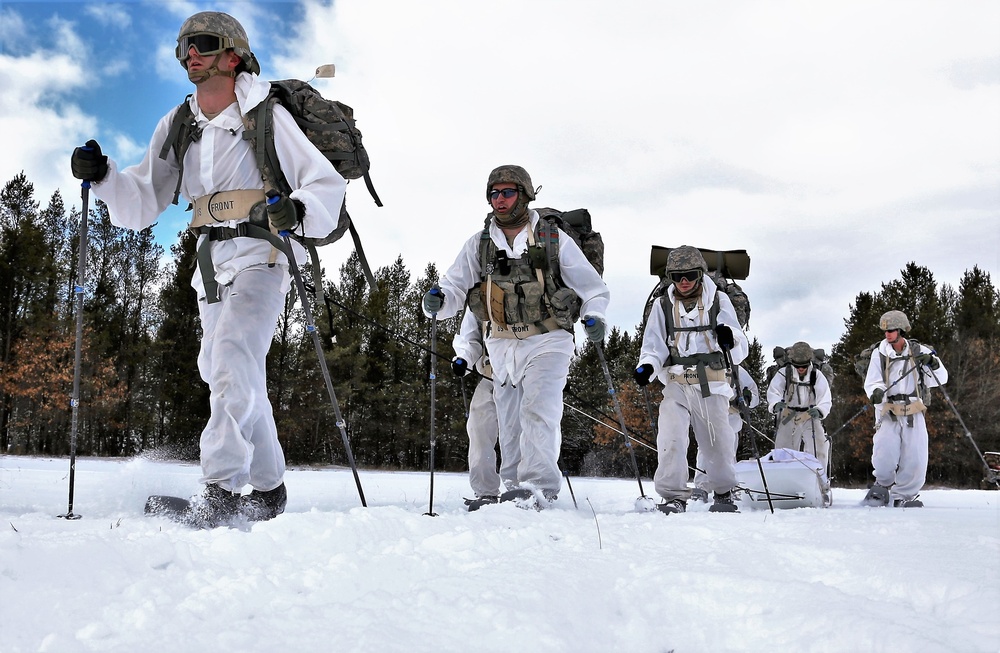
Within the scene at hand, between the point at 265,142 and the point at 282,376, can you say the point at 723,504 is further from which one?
the point at 282,376

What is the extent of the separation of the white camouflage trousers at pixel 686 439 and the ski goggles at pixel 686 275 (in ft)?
3.39

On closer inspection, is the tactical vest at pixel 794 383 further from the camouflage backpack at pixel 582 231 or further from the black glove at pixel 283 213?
the black glove at pixel 283 213

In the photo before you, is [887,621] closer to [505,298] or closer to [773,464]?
[505,298]

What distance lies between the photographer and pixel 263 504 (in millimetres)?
4387

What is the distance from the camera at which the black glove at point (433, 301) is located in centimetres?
617

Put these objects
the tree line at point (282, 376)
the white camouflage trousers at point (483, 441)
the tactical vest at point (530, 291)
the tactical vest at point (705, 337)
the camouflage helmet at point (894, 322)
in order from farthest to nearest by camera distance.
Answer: the tree line at point (282, 376), the camouflage helmet at point (894, 322), the tactical vest at point (705, 337), the white camouflage trousers at point (483, 441), the tactical vest at point (530, 291)

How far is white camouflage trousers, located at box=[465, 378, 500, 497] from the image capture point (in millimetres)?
6508

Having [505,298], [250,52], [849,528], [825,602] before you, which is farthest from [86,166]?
[849,528]

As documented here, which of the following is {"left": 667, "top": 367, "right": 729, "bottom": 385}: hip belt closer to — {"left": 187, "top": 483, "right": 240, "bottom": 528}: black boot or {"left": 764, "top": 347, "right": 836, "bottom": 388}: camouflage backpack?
{"left": 187, "top": 483, "right": 240, "bottom": 528}: black boot

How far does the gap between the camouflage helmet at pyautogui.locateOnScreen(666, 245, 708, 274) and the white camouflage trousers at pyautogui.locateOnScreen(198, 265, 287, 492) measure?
13.5 feet

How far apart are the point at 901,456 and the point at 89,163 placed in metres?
10.5

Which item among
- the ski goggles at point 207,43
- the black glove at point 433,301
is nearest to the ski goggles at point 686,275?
the black glove at point 433,301

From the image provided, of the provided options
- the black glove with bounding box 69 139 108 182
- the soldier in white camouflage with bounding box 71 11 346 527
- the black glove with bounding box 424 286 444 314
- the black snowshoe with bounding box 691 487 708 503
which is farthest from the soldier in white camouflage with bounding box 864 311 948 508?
the black glove with bounding box 69 139 108 182

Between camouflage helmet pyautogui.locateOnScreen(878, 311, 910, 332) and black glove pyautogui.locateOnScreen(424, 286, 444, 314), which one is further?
camouflage helmet pyautogui.locateOnScreen(878, 311, 910, 332)
